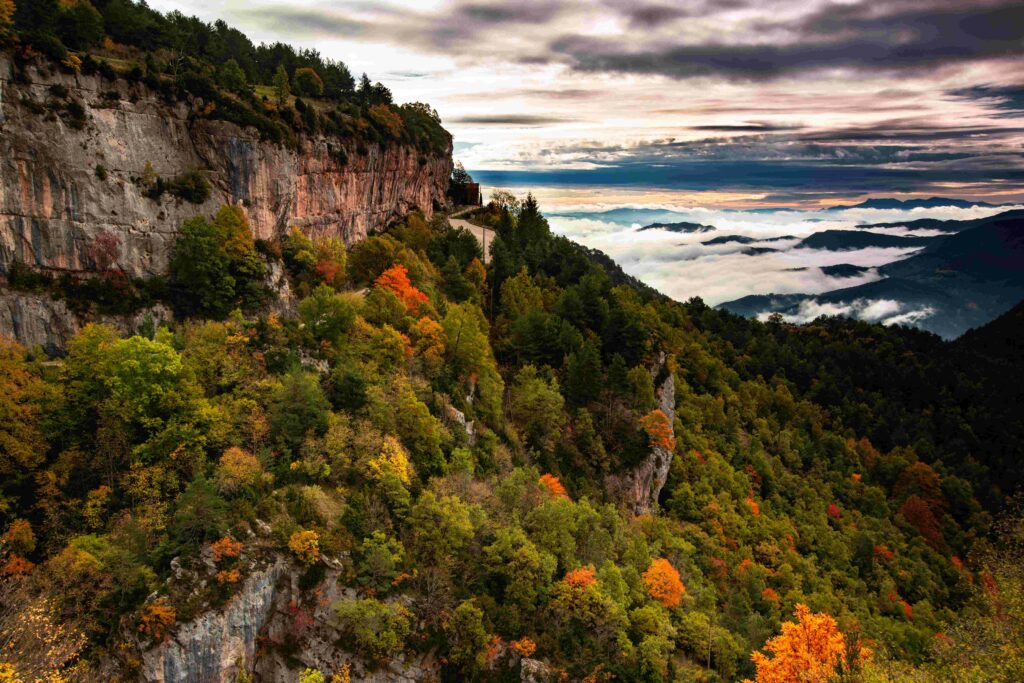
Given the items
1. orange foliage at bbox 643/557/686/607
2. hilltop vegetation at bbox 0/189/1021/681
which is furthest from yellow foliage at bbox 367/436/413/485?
orange foliage at bbox 643/557/686/607

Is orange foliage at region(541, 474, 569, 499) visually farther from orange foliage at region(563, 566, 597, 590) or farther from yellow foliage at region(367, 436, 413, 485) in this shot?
yellow foliage at region(367, 436, 413, 485)

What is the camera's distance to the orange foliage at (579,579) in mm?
36688

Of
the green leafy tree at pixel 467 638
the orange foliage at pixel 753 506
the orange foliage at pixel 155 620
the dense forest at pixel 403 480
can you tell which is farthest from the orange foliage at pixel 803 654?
the orange foliage at pixel 753 506

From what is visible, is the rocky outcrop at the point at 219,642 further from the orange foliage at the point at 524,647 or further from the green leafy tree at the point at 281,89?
the green leafy tree at the point at 281,89

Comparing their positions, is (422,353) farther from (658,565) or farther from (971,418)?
(971,418)

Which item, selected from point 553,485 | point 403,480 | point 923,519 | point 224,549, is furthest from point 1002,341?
point 224,549

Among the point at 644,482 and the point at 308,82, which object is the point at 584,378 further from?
the point at 308,82

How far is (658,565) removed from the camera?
45.8m

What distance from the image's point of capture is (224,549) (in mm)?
29797

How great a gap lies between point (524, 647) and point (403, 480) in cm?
1148

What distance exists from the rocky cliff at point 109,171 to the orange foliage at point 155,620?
24.0 metres

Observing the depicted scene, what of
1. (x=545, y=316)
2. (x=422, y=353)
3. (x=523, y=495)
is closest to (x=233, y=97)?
(x=422, y=353)

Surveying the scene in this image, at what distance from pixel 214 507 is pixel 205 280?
2310cm

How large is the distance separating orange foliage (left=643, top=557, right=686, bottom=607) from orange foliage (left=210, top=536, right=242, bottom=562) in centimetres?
2752
